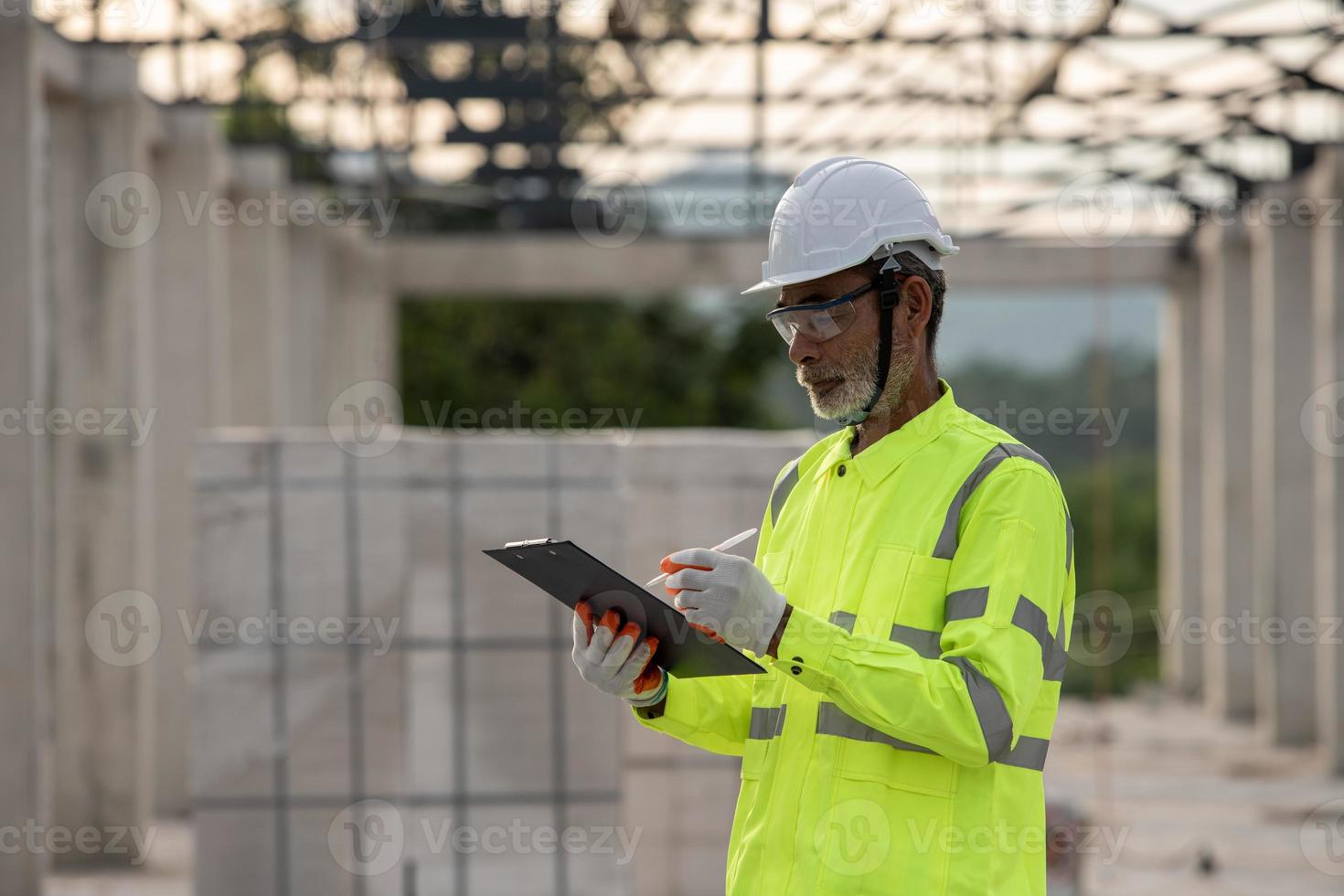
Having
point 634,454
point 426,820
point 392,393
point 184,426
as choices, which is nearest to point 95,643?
point 184,426

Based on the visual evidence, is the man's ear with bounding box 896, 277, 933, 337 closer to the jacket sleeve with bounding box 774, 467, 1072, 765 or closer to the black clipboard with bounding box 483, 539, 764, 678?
the jacket sleeve with bounding box 774, 467, 1072, 765

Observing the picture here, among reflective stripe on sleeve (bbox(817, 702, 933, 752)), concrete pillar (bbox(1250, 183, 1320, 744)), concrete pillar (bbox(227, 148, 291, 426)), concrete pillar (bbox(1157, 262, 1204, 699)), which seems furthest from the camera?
concrete pillar (bbox(1157, 262, 1204, 699))

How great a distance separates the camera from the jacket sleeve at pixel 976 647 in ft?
8.00

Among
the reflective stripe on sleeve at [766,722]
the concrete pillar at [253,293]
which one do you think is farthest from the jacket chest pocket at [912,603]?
the concrete pillar at [253,293]

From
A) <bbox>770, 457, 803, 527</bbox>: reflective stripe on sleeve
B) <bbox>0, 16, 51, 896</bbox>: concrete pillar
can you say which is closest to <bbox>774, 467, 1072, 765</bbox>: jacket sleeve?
<bbox>770, 457, 803, 527</bbox>: reflective stripe on sleeve

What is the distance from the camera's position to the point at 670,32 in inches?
538

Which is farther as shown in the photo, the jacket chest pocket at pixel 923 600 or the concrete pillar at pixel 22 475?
the concrete pillar at pixel 22 475

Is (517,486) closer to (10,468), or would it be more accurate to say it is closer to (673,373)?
(10,468)

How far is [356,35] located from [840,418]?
36.3 feet

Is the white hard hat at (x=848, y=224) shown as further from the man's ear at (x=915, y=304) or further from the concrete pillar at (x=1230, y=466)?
the concrete pillar at (x=1230, y=466)

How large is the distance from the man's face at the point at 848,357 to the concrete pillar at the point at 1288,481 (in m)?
14.3

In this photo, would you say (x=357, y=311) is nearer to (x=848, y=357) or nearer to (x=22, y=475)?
(x=22, y=475)

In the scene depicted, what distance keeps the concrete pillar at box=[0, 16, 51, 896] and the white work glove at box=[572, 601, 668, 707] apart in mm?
6392

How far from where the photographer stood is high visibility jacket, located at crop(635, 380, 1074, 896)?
2.47 m
